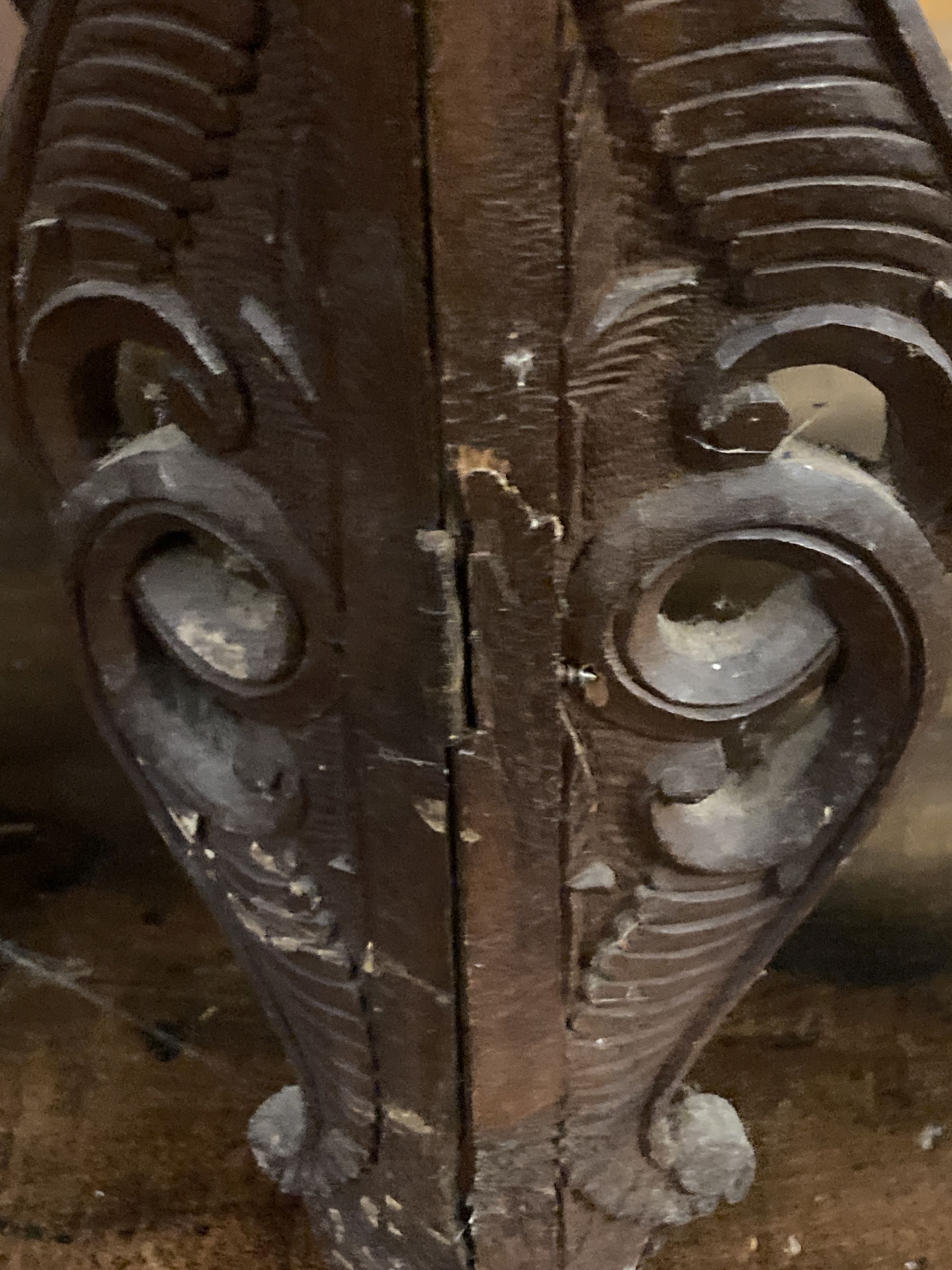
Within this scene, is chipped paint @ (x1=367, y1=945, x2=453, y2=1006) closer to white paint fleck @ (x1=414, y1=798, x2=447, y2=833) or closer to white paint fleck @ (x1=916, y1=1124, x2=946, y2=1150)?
white paint fleck @ (x1=414, y1=798, x2=447, y2=833)

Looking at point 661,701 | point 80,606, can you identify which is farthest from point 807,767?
point 80,606

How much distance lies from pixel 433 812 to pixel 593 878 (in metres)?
0.13

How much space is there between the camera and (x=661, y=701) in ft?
1.97

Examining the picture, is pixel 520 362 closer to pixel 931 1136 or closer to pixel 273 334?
pixel 273 334

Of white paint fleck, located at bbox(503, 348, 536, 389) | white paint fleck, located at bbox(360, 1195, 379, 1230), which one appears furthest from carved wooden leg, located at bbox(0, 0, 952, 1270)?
white paint fleck, located at bbox(360, 1195, 379, 1230)

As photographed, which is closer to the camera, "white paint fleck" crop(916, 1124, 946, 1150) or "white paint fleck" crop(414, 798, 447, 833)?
"white paint fleck" crop(414, 798, 447, 833)

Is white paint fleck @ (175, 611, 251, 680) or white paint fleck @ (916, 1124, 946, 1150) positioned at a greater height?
white paint fleck @ (175, 611, 251, 680)

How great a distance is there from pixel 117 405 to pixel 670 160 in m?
0.39

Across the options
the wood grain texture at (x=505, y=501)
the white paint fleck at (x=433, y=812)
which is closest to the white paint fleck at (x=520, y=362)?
the wood grain texture at (x=505, y=501)

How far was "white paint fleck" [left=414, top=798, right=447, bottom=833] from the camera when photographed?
0.62 meters

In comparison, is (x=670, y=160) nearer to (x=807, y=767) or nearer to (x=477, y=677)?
(x=477, y=677)

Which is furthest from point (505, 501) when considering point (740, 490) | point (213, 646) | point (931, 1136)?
point (931, 1136)

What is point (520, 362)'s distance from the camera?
490 mm

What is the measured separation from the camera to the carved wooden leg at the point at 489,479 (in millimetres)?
453
